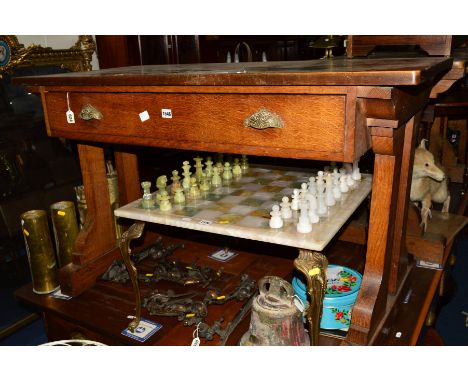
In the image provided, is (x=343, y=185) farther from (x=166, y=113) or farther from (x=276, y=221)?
(x=166, y=113)

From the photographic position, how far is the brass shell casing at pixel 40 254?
5.33ft

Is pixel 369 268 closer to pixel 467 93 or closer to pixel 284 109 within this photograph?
pixel 284 109

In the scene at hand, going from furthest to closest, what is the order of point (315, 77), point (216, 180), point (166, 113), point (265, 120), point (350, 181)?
point (216, 180)
point (350, 181)
point (166, 113)
point (265, 120)
point (315, 77)

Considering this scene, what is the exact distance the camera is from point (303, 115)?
0.97m

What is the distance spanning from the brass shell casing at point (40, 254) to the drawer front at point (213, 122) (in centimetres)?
40

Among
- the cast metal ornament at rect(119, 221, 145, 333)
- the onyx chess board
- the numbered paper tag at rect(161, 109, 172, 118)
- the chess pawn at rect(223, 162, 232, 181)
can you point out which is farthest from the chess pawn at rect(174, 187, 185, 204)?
the numbered paper tag at rect(161, 109, 172, 118)

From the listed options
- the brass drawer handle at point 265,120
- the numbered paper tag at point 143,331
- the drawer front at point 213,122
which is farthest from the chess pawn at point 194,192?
the brass drawer handle at point 265,120

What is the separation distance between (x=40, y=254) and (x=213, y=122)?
969 millimetres

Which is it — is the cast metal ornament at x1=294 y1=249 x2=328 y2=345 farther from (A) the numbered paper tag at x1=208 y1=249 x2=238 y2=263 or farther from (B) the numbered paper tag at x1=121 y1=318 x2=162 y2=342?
(A) the numbered paper tag at x1=208 y1=249 x2=238 y2=263

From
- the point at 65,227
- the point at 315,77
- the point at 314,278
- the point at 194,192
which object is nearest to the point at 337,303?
the point at 314,278

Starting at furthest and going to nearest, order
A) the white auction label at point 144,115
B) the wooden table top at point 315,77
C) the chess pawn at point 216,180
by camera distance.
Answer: the chess pawn at point 216,180
the white auction label at point 144,115
the wooden table top at point 315,77

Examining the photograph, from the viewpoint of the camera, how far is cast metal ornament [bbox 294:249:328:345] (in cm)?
110

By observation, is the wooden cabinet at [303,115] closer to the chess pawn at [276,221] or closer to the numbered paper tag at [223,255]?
the chess pawn at [276,221]

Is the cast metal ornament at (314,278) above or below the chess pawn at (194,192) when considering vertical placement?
below
